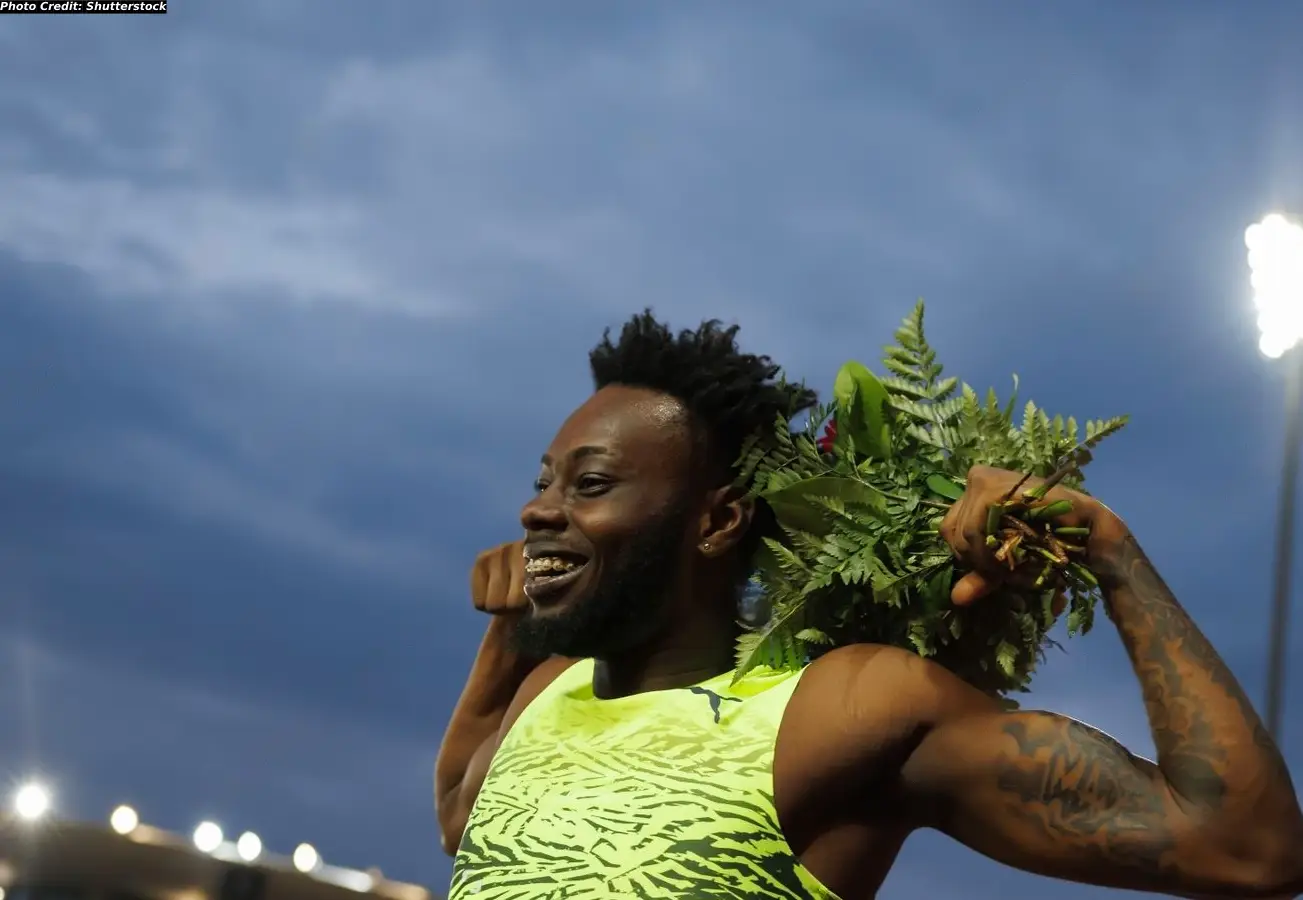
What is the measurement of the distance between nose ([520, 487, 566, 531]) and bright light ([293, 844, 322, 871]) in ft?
50.9

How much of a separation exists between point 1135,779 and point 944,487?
65cm

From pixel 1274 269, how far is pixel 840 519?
8.16 meters

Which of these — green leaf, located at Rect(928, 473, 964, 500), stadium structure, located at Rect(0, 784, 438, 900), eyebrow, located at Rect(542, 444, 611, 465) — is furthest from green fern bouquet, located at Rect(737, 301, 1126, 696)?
stadium structure, located at Rect(0, 784, 438, 900)

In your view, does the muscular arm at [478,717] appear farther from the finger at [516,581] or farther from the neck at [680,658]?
the neck at [680,658]

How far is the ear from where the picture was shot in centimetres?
348

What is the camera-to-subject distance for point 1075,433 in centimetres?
306

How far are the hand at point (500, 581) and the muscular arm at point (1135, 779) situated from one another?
1124 millimetres

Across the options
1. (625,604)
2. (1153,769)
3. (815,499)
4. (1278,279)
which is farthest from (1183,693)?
(1278,279)

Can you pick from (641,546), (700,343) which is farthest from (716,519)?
(700,343)

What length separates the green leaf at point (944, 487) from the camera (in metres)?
3.12

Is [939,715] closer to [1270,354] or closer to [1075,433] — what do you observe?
[1075,433]

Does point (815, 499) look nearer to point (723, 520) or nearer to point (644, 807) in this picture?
point (723, 520)

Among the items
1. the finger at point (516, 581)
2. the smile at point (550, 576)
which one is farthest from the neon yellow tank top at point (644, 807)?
the finger at point (516, 581)

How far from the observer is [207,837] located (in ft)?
58.2
